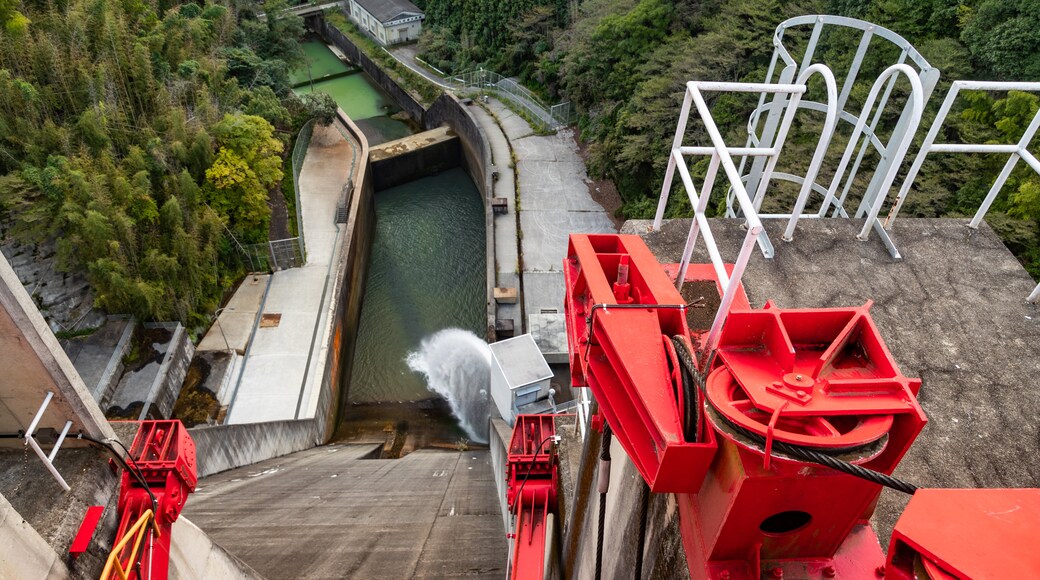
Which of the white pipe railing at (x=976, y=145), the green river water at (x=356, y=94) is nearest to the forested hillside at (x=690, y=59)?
the green river water at (x=356, y=94)

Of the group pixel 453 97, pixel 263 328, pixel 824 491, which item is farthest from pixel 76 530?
pixel 453 97

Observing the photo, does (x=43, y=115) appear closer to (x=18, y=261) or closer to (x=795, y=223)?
(x=18, y=261)

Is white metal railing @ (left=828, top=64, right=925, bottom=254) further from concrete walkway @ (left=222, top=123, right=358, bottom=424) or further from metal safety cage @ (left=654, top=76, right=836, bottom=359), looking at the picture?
concrete walkway @ (left=222, top=123, right=358, bottom=424)

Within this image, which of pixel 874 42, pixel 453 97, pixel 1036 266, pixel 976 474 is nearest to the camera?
pixel 976 474

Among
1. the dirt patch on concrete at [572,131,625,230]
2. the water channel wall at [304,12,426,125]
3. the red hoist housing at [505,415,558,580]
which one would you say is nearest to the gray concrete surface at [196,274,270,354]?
the red hoist housing at [505,415,558,580]

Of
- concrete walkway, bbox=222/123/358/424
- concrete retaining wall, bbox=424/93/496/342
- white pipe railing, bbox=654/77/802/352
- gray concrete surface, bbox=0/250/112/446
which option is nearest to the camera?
white pipe railing, bbox=654/77/802/352

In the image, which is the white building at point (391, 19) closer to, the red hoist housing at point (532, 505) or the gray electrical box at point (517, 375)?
the gray electrical box at point (517, 375)
